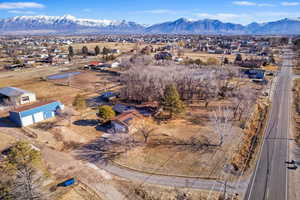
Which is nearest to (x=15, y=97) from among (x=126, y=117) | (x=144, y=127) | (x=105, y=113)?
(x=105, y=113)

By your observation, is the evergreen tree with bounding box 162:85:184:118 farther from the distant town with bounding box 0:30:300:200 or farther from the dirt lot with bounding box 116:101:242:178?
the dirt lot with bounding box 116:101:242:178

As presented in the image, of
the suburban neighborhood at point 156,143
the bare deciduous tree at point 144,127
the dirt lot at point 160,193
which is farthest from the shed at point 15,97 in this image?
the dirt lot at point 160,193

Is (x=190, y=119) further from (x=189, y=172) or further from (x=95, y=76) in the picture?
(x=95, y=76)

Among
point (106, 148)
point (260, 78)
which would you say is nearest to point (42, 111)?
point (106, 148)

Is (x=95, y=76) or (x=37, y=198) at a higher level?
(x=95, y=76)

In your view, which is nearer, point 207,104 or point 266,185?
point 266,185
